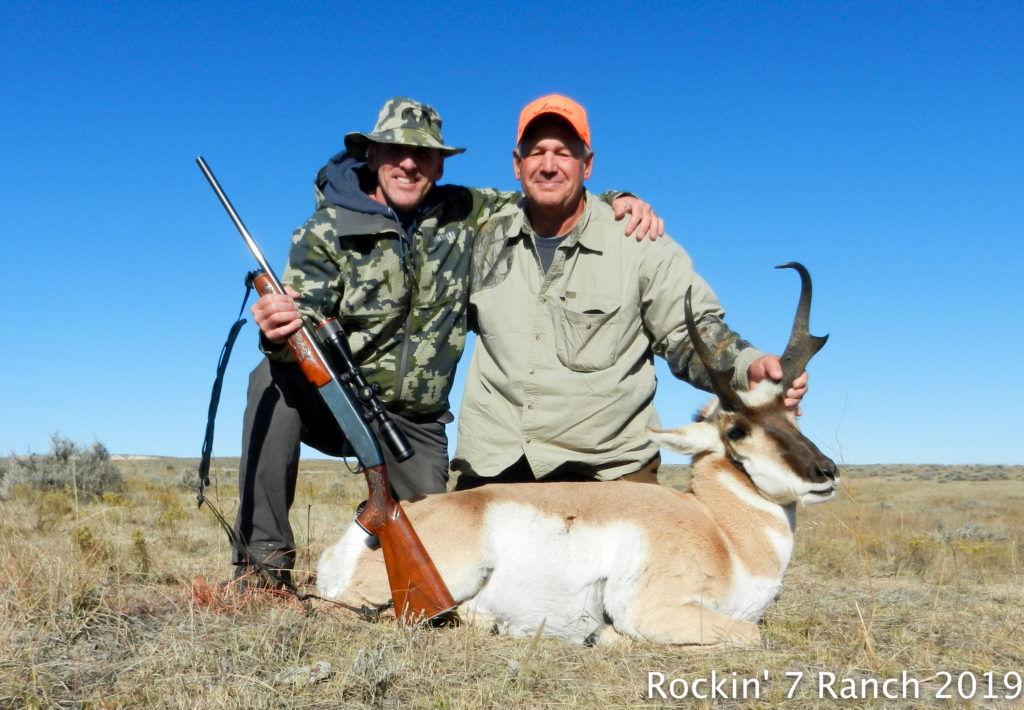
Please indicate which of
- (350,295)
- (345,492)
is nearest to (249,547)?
(350,295)

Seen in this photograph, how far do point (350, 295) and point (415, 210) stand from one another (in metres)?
0.82

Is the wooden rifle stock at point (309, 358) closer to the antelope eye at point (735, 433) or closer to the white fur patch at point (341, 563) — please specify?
the white fur patch at point (341, 563)

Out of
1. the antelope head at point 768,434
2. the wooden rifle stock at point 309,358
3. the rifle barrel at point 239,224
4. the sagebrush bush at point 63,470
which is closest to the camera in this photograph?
the antelope head at point 768,434

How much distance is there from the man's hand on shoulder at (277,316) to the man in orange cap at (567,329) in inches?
57.9

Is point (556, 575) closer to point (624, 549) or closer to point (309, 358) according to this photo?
point (624, 549)

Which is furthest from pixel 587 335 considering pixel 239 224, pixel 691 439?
pixel 239 224

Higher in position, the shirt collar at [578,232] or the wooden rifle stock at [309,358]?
the shirt collar at [578,232]

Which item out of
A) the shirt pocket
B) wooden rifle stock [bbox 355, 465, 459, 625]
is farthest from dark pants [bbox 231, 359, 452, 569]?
the shirt pocket

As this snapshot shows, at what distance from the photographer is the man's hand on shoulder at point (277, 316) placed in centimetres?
497

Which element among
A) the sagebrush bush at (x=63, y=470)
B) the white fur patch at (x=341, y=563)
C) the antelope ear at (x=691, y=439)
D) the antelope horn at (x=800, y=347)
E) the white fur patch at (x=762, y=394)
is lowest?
the sagebrush bush at (x=63, y=470)

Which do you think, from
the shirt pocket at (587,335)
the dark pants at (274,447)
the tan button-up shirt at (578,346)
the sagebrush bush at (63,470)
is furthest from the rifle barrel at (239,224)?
the sagebrush bush at (63,470)

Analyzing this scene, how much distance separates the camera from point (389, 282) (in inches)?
225

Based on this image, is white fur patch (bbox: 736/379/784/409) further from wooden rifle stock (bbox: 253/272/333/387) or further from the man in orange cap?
wooden rifle stock (bbox: 253/272/333/387)

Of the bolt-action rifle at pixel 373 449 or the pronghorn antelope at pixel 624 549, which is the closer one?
the bolt-action rifle at pixel 373 449
